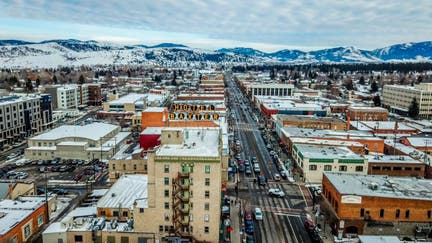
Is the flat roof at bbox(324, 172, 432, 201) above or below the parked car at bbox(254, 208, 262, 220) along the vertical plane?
above

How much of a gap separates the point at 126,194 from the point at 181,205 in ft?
41.4

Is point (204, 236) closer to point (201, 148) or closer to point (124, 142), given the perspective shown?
point (201, 148)

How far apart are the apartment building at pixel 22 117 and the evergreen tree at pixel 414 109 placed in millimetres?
113855

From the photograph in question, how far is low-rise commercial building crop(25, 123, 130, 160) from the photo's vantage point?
238ft

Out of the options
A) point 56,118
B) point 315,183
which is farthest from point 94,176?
point 56,118

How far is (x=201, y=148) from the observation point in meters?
40.1

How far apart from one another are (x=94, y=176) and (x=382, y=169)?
48.6 m

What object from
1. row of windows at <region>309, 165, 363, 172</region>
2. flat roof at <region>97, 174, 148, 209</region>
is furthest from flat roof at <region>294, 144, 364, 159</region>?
flat roof at <region>97, 174, 148, 209</region>

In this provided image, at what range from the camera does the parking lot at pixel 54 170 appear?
A: 62219mm

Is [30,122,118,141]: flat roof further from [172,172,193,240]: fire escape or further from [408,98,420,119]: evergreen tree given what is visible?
[408,98,420,119]: evergreen tree

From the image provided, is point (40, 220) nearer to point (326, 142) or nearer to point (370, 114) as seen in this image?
point (326, 142)

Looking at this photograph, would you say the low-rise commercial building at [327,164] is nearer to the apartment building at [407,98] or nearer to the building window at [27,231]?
the building window at [27,231]

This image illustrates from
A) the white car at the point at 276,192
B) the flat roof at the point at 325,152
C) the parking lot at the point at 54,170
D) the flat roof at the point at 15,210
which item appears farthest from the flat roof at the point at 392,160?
the flat roof at the point at 15,210

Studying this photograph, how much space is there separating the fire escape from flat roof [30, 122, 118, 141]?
4431cm
